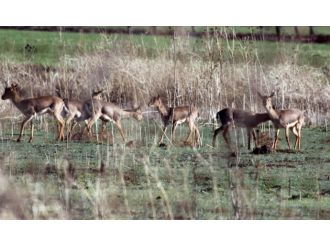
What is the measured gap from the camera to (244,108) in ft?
37.1

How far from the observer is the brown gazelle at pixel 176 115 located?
11297 mm

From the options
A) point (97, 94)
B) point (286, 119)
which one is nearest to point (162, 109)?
point (97, 94)

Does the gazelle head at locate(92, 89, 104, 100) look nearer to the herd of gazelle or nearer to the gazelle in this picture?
the herd of gazelle

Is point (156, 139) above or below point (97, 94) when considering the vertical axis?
below

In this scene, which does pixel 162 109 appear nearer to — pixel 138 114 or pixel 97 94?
pixel 138 114

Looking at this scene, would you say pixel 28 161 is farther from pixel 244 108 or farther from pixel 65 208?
pixel 244 108

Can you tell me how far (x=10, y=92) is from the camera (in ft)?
37.9

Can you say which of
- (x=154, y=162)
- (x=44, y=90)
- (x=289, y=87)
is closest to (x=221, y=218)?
(x=154, y=162)

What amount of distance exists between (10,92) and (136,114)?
145 cm

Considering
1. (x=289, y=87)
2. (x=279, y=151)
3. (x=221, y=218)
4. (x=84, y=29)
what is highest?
(x=84, y=29)

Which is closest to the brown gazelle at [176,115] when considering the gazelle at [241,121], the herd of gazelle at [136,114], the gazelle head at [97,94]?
the herd of gazelle at [136,114]

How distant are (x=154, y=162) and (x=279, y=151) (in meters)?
1.39

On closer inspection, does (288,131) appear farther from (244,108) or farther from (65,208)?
(65,208)

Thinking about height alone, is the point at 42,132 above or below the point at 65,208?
above
